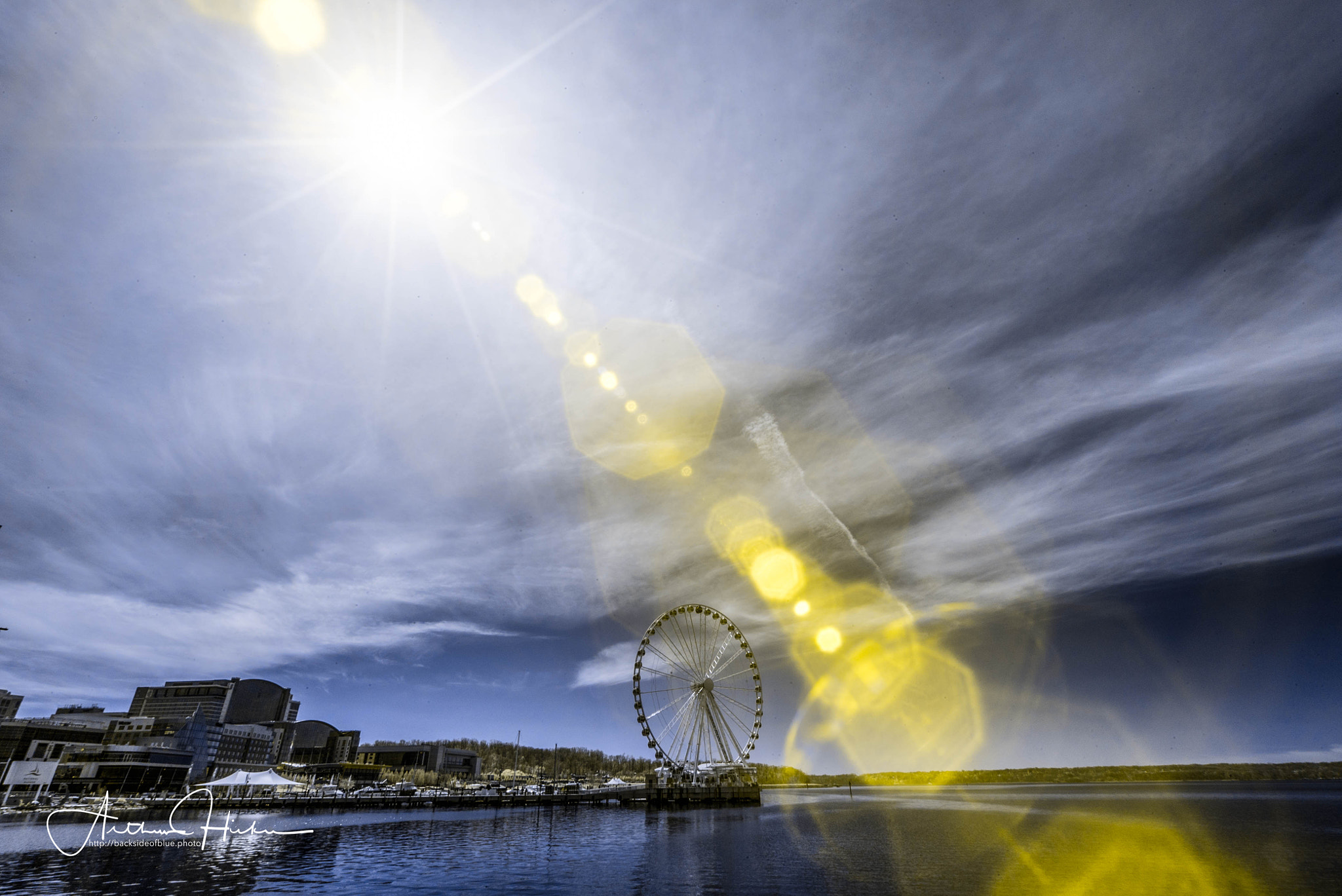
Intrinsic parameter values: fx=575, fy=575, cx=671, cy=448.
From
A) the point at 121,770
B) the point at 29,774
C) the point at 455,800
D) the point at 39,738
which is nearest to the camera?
the point at 455,800

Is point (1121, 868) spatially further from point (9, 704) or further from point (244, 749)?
point (9, 704)

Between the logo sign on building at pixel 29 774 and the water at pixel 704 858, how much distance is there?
79.2 m

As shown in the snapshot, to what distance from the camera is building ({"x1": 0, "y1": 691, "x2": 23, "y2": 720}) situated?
504 ft

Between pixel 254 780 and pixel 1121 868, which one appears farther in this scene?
pixel 254 780

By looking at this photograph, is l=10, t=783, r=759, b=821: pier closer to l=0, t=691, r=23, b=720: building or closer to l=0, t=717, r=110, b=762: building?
l=0, t=717, r=110, b=762: building

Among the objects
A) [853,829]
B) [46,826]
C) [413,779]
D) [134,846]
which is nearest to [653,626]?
[853,829]

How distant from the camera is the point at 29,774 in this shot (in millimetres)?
118000

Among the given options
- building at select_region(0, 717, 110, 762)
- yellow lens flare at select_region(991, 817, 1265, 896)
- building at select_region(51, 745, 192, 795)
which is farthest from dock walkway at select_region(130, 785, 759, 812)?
yellow lens flare at select_region(991, 817, 1265, 896)

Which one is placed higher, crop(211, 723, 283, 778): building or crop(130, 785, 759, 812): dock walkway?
crop(211, 723, 283, 778): building

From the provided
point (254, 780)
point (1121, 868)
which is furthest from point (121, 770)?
point (1121, 868)

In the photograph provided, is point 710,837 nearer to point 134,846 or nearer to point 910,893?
point 910,893

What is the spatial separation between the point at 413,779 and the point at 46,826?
11827cm

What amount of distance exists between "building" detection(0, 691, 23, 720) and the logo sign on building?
174ft

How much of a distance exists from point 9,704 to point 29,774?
6024cm
